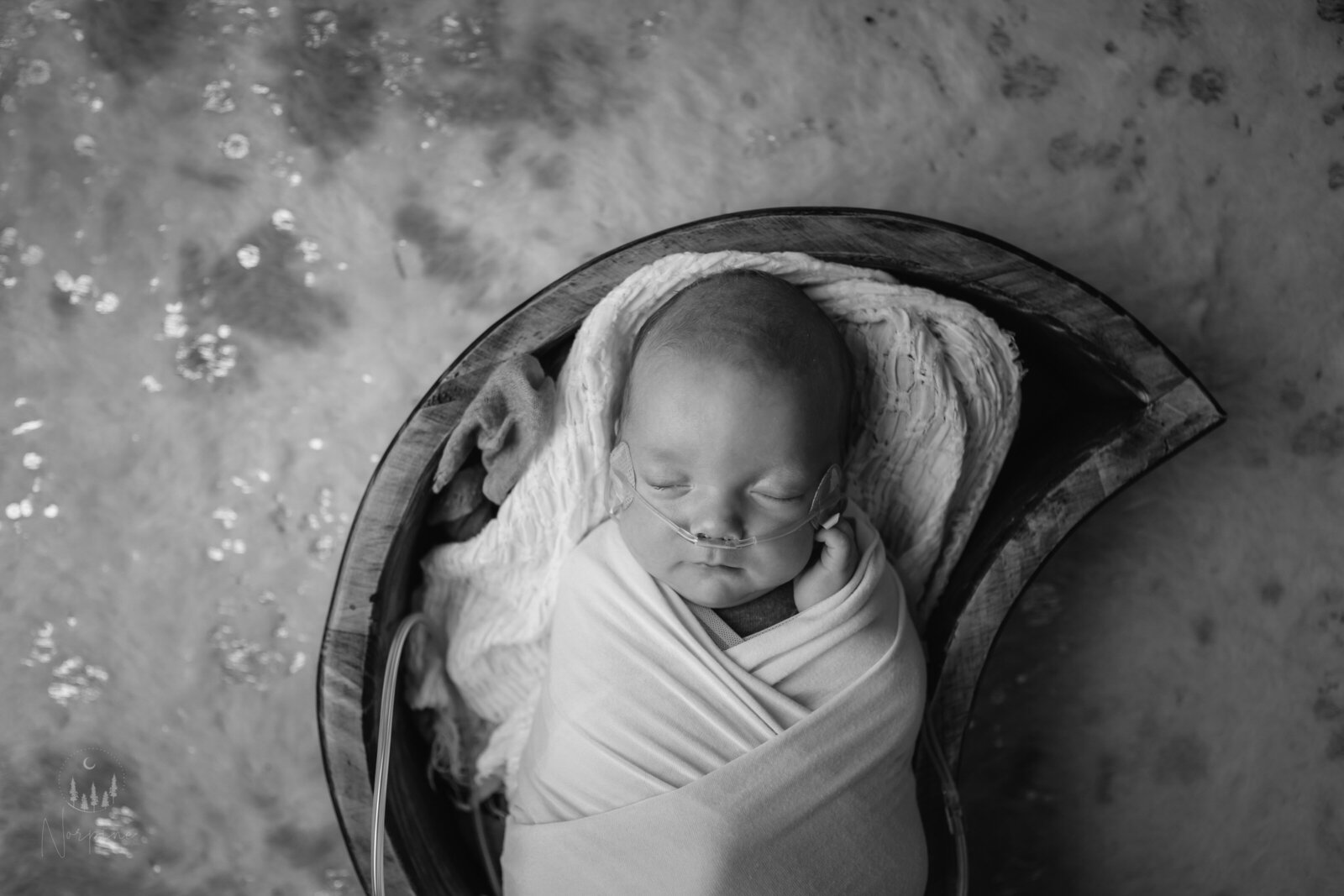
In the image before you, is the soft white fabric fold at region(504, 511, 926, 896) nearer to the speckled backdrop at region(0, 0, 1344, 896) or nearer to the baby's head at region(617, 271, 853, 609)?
the baby's head at region(617, 271, 853, 609)

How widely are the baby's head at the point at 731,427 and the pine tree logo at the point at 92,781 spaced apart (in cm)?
84

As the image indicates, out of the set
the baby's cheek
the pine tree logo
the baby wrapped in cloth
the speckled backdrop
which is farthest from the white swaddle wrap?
the pine tree logo

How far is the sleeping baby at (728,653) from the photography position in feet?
3.04

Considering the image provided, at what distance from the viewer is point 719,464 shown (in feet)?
3.01

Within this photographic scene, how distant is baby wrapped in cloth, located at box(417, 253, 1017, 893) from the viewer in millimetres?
946

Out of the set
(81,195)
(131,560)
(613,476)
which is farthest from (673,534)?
(81,195)

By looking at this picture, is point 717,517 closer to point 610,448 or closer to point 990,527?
point 610,448

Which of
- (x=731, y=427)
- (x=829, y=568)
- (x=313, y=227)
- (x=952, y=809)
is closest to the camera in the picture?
(x=731, y=427)

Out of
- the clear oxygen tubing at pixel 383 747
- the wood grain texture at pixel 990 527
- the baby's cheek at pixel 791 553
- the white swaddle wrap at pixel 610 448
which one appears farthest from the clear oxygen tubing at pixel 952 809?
the clear oxygen tubing at pixel 383 747

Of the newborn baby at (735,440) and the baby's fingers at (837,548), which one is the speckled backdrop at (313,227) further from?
the baby's fingers at (837,548)

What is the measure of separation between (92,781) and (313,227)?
31.5 inches

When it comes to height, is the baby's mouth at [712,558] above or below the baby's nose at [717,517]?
below

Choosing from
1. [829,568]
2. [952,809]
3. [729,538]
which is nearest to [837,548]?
[829,568]

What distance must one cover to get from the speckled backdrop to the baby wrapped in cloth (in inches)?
12.0
